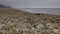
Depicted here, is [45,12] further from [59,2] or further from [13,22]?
[13,22]

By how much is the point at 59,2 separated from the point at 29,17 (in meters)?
0.42

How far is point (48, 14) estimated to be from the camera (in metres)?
1.45

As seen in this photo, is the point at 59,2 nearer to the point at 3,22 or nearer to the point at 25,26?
the point at 25,26

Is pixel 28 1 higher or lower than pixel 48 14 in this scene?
higher

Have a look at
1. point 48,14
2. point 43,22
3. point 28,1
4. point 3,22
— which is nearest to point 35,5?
point 28,1

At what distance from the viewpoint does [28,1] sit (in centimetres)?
160

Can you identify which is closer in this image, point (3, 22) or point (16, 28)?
point (16, 28)

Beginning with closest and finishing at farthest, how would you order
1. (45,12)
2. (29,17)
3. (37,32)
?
(37,32)
(29,17)
(45,12)

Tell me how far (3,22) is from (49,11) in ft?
1.77

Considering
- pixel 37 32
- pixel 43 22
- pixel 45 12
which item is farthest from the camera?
pixel 45 12

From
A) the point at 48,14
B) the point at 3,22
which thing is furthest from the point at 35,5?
the point at 3,22

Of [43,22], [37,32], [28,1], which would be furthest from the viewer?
[28,1]

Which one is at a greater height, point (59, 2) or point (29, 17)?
point (59, 2)

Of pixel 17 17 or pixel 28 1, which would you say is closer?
pixel 17 17
